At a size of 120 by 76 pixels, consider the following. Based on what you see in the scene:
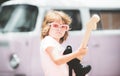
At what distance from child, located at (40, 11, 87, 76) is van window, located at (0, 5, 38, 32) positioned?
210cm

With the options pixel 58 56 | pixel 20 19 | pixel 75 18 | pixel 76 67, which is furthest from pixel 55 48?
pixel 20 19

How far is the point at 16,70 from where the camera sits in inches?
186

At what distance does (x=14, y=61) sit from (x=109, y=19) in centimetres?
103

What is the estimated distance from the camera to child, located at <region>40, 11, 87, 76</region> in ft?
8.17

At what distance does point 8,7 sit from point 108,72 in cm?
122

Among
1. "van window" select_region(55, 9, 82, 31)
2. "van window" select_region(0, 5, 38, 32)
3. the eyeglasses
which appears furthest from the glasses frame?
"van window" select_region(0, 5, 38, 32)

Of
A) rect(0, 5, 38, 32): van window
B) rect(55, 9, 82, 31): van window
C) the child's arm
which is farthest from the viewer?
rect(0, 5, 38, 32): van window

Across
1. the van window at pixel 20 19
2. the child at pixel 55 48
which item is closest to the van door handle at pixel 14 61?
the van window at pixel 20 19

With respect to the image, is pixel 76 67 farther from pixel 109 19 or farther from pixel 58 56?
pixel 109 19

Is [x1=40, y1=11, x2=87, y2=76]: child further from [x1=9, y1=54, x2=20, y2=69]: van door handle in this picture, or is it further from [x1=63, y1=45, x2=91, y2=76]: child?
[x1=9, y1=54, x2=20, y2=69]: van door handle

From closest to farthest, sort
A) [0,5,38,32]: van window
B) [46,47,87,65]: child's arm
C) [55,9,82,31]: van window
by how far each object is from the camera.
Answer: [46,47,87,65]: child's arm < [55,9,82,31]: van window < [0,5,38,32]: van window

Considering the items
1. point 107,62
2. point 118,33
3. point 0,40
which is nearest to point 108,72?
point 107,62

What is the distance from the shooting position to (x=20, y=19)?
4.71m

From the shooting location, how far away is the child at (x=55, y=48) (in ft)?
8.17
